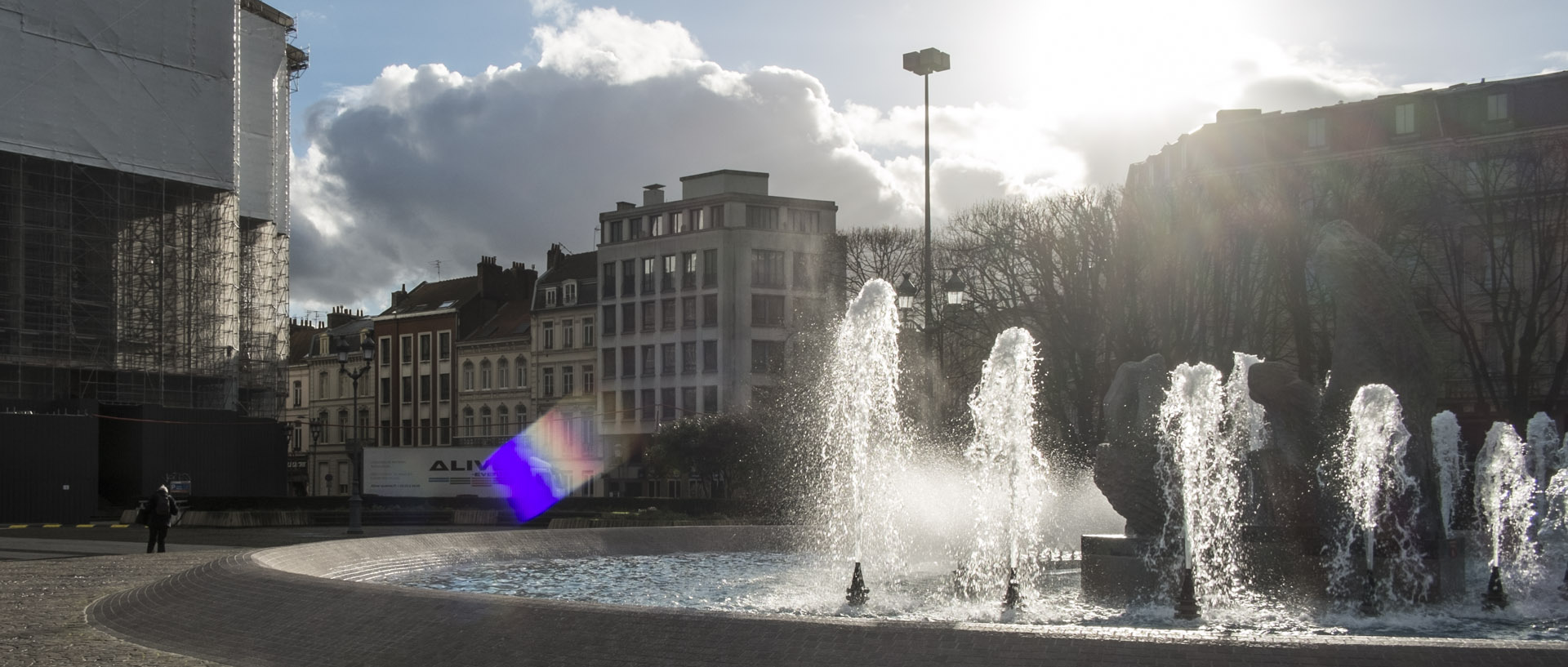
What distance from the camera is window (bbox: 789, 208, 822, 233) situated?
246 ft

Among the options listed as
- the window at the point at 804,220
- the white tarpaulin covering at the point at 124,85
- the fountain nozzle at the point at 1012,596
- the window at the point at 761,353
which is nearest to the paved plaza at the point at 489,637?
the fountain nozzle at the point at 1012,596

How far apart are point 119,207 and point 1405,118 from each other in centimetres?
4513

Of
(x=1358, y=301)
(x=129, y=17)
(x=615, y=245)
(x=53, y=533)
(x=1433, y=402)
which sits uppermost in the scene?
(x=129, y=17)

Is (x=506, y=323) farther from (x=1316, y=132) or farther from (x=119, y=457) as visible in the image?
(x=1316, y=132)

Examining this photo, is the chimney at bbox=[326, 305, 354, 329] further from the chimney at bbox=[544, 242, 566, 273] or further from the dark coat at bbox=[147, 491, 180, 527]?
the dark coat at bbox=[147, 491, 180, 527]

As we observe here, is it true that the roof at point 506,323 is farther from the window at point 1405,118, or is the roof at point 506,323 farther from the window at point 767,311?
the window at point 1405,118

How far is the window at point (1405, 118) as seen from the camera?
5384cm

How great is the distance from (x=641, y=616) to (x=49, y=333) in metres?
43.6

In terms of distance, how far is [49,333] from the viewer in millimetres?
47562

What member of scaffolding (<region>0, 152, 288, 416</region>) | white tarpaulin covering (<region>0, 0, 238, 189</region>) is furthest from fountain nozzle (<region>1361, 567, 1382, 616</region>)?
A: white tarpaulin covering (<region>0, 0, 238, 189</region>)

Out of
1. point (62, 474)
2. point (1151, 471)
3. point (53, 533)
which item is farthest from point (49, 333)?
point (1151, 471)

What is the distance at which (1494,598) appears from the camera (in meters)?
14.1

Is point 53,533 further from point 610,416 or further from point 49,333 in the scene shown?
point 610,416

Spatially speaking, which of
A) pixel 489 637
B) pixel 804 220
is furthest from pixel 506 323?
pixel 489 637
